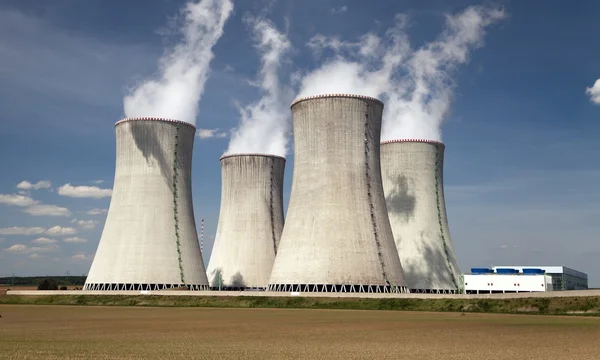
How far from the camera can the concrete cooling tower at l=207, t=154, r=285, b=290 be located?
6444 cm

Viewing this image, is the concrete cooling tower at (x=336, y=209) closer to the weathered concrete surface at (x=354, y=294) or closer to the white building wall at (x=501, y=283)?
the weathered concrete surface at (x=354, y=294)

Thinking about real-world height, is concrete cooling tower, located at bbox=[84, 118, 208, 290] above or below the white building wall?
above

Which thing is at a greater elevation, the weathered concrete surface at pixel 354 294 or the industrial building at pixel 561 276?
the industrial building at pixel 561 276

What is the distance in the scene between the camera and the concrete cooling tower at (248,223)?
211 feet

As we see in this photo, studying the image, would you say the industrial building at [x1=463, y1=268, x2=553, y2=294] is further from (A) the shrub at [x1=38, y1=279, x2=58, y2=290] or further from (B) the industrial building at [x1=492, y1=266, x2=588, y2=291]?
(A) the shrub at [x1=38, y1=279, x2=58, y2=290]

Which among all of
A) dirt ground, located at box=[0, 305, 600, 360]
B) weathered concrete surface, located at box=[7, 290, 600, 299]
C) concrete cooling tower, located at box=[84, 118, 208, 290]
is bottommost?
dirt ground, located at box=[0, 305, 600, 360]

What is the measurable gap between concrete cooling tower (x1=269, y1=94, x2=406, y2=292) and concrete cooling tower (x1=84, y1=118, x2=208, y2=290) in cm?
918

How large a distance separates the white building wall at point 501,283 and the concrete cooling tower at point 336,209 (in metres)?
26.5

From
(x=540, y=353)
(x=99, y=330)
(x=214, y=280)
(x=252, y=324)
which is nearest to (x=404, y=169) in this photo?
(x=214, y=280)

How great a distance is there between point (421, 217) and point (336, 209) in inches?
664

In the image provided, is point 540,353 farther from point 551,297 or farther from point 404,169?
point 404,169

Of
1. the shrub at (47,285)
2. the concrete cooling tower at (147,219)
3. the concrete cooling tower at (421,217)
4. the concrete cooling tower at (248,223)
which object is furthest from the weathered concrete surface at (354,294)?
the shrub at (47,285)

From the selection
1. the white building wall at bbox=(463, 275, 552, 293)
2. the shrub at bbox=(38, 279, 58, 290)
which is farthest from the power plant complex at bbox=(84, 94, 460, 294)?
the shrub at bbox=(38, 279, 58, 290)

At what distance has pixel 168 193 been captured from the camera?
54.5 m
